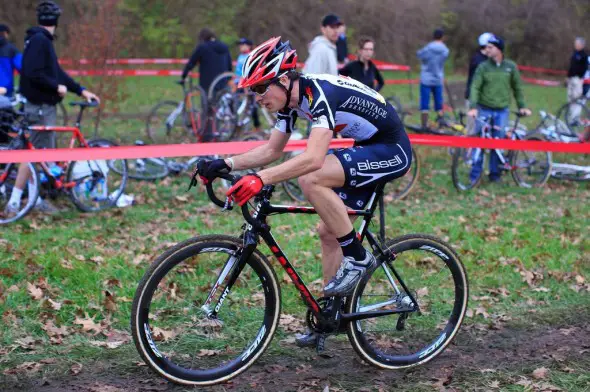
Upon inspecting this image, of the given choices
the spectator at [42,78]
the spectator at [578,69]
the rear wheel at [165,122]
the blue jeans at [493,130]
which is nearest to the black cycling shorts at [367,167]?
the spectator at [42,78]

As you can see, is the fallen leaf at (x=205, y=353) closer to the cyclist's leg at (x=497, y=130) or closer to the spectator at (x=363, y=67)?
the spectator at (x=363, y=67)

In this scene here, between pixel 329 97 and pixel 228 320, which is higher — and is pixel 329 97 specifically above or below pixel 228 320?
above

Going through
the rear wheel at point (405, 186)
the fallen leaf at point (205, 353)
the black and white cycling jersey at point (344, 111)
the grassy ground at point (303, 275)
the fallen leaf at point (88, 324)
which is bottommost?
the rear wheel at point (405, 186)

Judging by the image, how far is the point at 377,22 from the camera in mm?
32312

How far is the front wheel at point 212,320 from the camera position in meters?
4.39

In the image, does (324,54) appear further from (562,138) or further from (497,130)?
(562,138)

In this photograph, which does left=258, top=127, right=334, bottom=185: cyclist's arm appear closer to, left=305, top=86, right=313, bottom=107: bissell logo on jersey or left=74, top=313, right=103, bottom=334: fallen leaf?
left=305, top=86, right=313, bottom=107: bissell logo on jersey

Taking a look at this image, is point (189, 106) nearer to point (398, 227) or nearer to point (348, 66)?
point (348, 66)

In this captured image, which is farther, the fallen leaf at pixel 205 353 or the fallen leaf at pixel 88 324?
the fallen leaf at pixel 88 324

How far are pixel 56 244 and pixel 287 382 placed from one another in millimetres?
3888

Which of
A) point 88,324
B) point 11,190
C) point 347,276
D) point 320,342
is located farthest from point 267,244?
point 11,190

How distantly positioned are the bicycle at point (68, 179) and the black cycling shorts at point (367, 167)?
17.6 ft

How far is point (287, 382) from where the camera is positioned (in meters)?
4.88

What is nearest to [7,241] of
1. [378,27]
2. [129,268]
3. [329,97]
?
[129,268]
